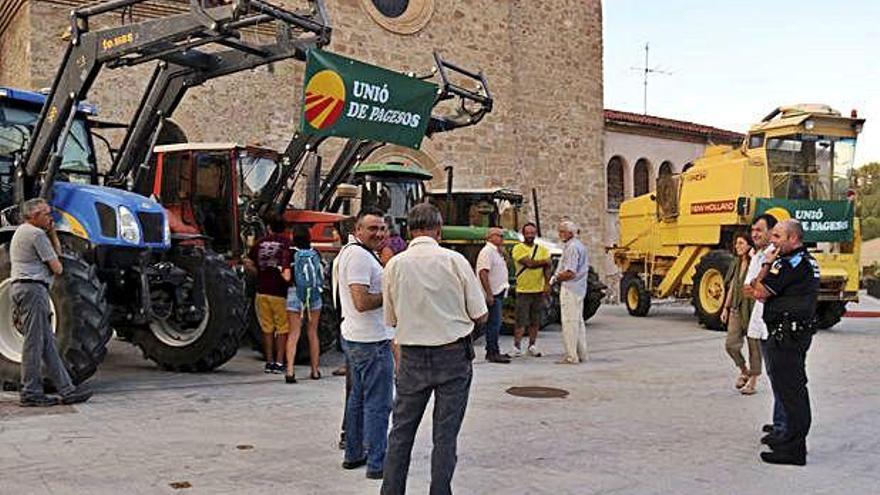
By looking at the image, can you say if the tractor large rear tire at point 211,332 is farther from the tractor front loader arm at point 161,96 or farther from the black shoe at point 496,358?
the black shoe at point 496,358

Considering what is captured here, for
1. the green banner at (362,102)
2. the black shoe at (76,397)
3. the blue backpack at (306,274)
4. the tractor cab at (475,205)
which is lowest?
the black shoe at (76,397)

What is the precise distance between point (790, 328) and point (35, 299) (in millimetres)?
5481

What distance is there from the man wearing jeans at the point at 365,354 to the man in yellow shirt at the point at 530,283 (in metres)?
5.60

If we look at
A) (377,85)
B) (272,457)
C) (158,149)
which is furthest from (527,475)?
(158,149)

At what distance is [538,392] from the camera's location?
317 inches

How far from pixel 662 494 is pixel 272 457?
235 cm

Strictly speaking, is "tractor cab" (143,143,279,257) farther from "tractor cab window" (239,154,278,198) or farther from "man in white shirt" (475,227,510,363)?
"man in white shirt" (475,227,510,363)

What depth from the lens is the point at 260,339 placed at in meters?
9.77

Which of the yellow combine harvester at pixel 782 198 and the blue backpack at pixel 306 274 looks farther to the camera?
the yellow combine harvester at pixel 782 198

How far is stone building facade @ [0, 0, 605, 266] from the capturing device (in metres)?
15.6

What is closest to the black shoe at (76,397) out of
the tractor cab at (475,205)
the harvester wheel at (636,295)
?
the tractor cab at (475,205)

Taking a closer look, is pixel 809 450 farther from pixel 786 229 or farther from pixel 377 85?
pixel 377 85

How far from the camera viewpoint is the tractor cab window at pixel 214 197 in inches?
395

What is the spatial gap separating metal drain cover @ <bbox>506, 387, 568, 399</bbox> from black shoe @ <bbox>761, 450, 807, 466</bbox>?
2540 millimetres
